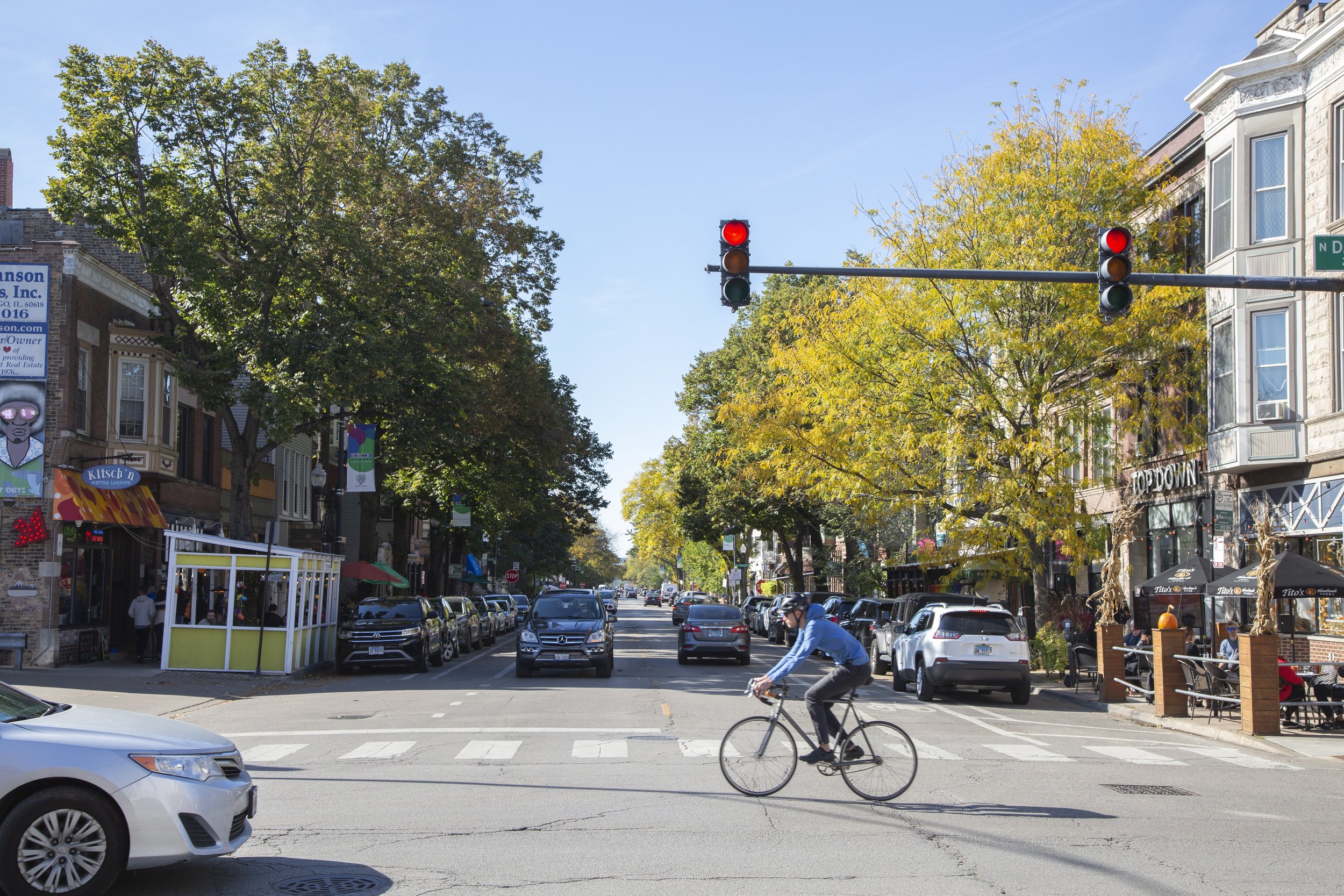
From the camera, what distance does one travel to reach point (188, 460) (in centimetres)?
3309

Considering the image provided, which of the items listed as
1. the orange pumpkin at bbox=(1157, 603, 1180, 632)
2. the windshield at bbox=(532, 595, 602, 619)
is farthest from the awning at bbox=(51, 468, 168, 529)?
the orange pumpkin at bbox=(1157, 603, 1180, 632)

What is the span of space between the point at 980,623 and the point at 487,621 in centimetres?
2562

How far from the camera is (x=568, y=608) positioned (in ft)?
83.8

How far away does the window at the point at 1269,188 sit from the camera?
23.9 metres

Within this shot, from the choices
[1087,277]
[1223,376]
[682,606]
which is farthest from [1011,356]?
[682,606]

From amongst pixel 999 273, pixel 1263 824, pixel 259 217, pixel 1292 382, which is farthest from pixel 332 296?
pixel 1263 824

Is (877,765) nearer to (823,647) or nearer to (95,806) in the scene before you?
(823,647)

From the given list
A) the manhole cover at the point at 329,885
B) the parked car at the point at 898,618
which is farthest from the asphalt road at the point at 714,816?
the parked car at the point at 898,618

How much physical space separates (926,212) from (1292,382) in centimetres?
844

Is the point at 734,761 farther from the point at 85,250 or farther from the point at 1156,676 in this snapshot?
the point at 85,250

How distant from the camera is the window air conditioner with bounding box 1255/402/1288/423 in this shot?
23.7m

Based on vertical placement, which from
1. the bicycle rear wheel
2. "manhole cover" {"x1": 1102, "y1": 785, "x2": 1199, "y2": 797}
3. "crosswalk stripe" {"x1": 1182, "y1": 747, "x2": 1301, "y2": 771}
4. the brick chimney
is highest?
the brick chimney

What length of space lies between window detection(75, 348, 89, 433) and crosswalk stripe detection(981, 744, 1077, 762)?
20880mm

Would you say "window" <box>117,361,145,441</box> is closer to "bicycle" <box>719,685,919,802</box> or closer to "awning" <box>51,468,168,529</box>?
"awning" <box>51,468,168,529</box>
